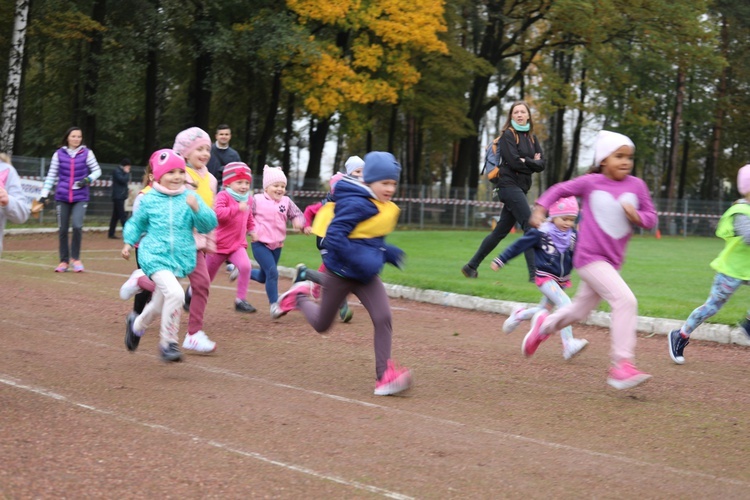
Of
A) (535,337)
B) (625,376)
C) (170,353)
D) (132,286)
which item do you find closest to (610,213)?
(625,376)

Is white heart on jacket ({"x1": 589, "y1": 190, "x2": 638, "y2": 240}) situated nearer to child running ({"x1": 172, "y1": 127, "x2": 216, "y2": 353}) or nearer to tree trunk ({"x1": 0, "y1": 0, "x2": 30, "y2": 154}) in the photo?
child running ({"x1": 172, "y1": 127, "x2": 216, "y2": 353})

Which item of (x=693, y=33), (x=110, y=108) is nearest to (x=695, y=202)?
(x=693, y=33)

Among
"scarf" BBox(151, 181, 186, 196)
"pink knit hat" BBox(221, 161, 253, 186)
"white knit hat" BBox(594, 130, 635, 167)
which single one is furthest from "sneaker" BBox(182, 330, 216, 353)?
"white knit hat" BBox(594, 130, 635, 167)

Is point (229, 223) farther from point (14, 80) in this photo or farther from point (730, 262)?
point (14, 80)

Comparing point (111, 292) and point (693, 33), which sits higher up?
point (693, 33)

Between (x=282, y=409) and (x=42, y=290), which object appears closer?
(x=282, y=409)

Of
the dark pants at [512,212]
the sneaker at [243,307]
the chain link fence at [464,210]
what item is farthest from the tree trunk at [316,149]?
the sneaker at [243,307]

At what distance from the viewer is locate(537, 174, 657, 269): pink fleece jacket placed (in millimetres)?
7836

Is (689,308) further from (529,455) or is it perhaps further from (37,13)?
(37,13)

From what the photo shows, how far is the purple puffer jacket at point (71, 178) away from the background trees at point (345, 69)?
1616 centimetres

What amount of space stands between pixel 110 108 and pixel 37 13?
407 cm

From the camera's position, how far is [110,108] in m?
36.3

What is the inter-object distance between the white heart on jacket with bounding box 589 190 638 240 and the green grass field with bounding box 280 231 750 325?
156 inches

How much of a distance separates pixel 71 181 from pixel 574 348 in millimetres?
9507
